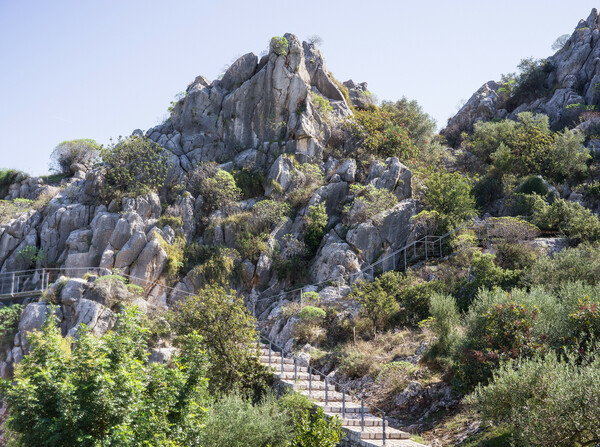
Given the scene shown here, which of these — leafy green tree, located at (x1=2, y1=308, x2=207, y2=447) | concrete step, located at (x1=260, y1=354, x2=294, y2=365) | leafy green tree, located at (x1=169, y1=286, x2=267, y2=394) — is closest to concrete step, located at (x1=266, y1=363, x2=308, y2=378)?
concrete step, located at (x1=260, y1=354, x2=294, y2=365)

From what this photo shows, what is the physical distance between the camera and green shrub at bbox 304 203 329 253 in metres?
29.0

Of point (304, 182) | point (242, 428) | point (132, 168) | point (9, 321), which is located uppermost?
point (132, 168)

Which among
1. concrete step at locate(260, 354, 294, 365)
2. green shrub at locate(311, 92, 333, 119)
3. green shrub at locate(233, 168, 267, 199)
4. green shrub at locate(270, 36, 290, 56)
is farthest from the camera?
green shrub at locate(311, 92, 333, 119)

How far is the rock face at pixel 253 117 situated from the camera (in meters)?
35.4

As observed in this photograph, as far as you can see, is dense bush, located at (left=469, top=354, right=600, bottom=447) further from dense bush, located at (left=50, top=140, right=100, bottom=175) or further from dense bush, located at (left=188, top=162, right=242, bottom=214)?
dense bush, located at (left=50, top=140, right=100, bottom=175)

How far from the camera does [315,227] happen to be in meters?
29.1

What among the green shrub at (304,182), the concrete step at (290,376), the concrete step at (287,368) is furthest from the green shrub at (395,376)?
the green shrub at (304,182)

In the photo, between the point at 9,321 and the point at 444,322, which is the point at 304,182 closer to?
the point at 444,322

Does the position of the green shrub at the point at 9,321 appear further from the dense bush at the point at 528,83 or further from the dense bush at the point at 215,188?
the dense bush at the point at 528,83

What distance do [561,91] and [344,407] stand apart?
37030 mm

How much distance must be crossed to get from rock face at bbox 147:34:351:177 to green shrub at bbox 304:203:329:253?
626 centimetres

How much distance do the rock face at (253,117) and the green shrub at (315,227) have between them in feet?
20.5

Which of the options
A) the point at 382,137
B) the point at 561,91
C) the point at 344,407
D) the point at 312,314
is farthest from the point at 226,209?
the point at 561,91

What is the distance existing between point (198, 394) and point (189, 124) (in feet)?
93.7
